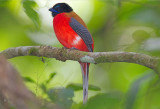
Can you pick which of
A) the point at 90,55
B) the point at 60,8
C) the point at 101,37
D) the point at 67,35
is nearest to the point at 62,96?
the point at 90,55

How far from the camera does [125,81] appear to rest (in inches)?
196

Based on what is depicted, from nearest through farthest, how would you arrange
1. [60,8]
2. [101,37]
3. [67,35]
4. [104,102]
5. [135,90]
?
[104,102], [135,90], [67,35], [60,8], [101,37]

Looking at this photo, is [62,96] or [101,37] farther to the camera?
[101,37]

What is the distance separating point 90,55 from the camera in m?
2.66

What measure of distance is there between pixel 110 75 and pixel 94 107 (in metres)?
4.42

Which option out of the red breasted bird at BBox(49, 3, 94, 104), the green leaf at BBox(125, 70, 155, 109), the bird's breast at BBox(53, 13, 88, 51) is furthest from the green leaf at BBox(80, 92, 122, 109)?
the bird's breast at BBox(53, 13, 88, 51)

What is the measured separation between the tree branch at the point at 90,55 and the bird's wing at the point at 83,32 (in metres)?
0.61

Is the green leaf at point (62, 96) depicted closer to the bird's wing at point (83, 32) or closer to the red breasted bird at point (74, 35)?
the red breasted bird at point (74, 35)

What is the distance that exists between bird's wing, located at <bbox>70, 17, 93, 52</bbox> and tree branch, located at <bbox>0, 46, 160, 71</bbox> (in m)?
0.61

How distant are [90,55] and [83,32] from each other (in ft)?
3.49

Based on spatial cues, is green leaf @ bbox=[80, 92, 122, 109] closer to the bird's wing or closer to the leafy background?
the leafy background

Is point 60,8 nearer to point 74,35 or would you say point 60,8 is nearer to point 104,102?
point 74,35

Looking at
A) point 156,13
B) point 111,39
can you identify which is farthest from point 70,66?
point 156,13

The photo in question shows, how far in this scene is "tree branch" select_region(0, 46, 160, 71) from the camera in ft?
7.30
